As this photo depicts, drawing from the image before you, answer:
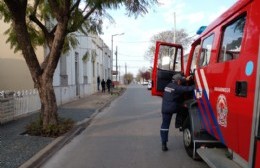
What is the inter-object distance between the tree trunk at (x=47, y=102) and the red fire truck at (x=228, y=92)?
4.62 m

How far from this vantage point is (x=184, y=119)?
987cm

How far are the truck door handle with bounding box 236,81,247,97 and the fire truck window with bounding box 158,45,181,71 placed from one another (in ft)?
15.6

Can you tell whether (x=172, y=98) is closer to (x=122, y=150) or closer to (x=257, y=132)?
(x=122, y=150)

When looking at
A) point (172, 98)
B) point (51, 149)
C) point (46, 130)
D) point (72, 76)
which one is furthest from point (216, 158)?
point (72, 76)

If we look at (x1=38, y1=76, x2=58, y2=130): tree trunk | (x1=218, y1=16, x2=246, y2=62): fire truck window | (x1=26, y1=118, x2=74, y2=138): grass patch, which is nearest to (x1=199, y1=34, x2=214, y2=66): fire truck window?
(x1=218, y1=16, x2=246, y2=62): fire truck window

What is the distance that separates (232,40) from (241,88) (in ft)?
3.87

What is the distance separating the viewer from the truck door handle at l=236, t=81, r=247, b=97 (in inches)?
215

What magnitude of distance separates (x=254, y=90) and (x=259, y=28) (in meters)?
0.77

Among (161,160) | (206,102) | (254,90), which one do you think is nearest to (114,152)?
(161,160)

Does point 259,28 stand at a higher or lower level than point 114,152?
higher

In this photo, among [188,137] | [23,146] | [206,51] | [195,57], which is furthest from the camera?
[23,146]

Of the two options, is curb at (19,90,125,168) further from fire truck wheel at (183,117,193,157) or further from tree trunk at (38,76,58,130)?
fire truck wheel at (183,117,193,157)

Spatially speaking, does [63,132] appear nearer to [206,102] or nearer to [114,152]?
[114,152]

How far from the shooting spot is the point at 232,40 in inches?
258
